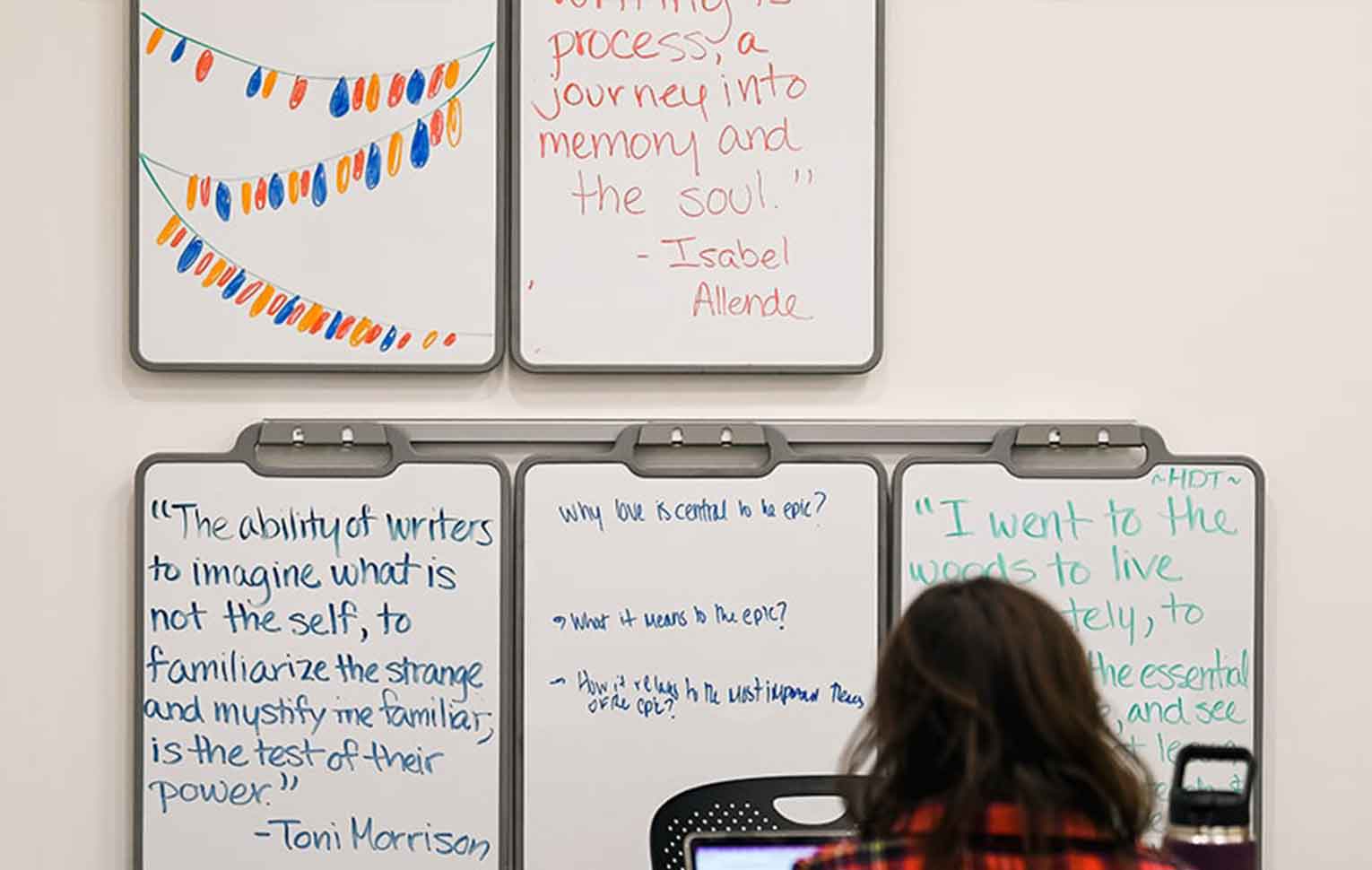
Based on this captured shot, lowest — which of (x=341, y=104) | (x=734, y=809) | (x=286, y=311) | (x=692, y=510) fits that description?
(x=734, y=809)

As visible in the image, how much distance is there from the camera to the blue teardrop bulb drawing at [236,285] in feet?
7.19

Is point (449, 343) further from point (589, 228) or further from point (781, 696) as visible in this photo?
point (781, 696)

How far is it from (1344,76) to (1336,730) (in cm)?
83

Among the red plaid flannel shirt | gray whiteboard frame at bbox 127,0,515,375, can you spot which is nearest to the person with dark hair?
the red plaid flannel shirt

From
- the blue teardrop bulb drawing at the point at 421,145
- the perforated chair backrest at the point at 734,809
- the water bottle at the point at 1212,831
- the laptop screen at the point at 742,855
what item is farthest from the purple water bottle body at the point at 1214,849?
the blue teardrop bulb drawing at the point at 421,145

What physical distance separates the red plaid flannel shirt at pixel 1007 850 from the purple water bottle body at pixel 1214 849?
0.06 m

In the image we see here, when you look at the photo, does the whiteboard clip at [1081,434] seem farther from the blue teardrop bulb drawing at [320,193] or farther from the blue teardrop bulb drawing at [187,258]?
the blue teardrop bulb drawing at [187,258]

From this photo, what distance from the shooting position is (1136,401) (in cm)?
224

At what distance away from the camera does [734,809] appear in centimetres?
204

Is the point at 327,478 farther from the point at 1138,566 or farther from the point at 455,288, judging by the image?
the point at 1138,566

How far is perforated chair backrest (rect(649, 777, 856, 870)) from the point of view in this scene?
6.58 ft

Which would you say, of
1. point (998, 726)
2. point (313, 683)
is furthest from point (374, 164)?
point (998, 726)

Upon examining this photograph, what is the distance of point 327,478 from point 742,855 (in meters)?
0.87

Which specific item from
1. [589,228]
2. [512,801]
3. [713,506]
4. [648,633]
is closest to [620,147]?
[589,228]
